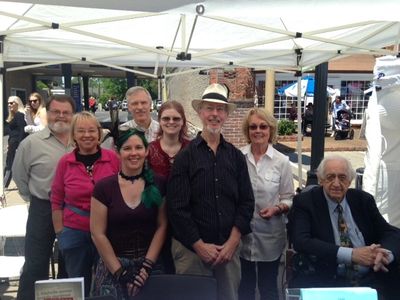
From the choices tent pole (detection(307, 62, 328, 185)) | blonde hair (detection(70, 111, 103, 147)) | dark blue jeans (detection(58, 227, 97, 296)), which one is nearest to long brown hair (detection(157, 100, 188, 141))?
blonde hair (detection(70, 111, 103, 147))

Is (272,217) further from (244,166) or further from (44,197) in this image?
(44,197)

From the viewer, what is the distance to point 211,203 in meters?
2.59

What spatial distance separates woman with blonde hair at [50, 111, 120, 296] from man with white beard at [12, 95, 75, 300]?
0.90ft

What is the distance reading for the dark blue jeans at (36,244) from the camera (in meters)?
3.18

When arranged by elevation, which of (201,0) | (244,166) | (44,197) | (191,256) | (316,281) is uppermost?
(201,0)

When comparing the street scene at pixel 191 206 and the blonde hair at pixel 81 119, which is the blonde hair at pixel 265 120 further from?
the blonde hair at pixel 81 119

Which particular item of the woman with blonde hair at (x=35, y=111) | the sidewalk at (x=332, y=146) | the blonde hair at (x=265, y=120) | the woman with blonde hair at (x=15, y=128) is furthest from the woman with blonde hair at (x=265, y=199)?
the sidewalk at (x=332, y=146)

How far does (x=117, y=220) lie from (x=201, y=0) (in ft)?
3.95

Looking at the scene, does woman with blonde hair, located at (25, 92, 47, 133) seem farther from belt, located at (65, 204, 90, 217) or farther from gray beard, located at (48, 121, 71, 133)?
belt, located at (65, 204, 90, 217)

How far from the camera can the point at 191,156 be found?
261 cm

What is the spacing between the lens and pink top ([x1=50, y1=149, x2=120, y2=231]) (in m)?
2.76

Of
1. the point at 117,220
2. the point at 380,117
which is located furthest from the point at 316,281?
the point at 380,117

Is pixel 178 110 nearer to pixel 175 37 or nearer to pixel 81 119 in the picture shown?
pixel 81 119

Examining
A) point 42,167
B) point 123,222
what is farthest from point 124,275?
point 42,167
